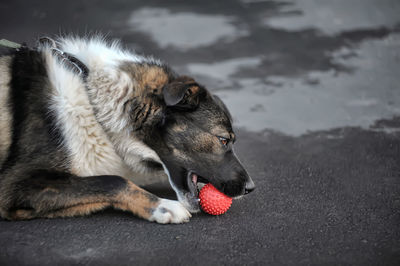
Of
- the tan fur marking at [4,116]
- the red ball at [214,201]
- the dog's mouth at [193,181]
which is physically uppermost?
the tan fur marking at [4,116]

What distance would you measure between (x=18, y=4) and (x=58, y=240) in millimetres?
5883

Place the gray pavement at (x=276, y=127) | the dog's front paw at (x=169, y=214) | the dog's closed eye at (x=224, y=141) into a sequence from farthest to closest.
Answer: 1. the dog's closed eye at (x=224, y=141)
2. the dog's front paw at (x=169, y=214)
3. the gray pavement at (x=276, y=127)

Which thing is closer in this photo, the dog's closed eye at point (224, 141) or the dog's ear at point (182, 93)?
the dog's ear at point (182, 93)

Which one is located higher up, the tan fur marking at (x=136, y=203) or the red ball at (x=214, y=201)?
the tan fur marking at (x=136, y=203)

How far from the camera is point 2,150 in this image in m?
3.12

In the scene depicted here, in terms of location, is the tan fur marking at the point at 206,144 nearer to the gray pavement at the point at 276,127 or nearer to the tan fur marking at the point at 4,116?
the gray pavement at the point at 276,127

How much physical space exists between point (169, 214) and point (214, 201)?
376mm

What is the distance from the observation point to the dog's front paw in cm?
291

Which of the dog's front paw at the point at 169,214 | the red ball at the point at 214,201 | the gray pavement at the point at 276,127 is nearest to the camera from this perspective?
the gray pavement at the point at 276,127

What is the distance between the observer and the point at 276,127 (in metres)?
5.75

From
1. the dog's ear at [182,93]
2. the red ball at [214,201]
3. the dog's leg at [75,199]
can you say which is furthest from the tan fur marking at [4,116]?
the red ball at [214,201]

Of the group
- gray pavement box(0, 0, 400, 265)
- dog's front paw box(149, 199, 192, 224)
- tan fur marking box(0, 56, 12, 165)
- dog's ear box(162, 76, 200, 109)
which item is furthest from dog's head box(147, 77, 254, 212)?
tan fur marking box(0, 56, 12, 165)

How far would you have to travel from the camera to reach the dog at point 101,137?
294 centimetres

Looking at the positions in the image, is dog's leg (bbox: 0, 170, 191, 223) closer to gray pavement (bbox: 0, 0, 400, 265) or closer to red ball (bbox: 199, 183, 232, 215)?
gray pavement (bbox: 0, 0, 400, 265)
